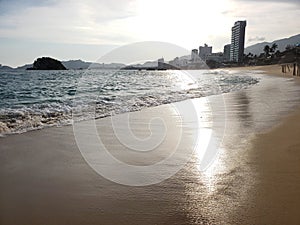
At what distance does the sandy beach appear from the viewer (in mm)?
3111

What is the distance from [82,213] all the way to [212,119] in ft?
19.7

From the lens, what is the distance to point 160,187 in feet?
12.7

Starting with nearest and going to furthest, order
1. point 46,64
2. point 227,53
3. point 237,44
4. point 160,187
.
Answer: point 160,187
point 46,64
point 237,44
point 227,53

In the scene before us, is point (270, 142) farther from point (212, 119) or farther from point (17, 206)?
point (17, 206)

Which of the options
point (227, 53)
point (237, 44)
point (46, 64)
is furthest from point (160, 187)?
point (227, 53)

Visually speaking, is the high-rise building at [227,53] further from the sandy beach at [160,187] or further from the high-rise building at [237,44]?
the sandy beach at [160,187]

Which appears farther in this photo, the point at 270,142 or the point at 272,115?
the point at 272,115

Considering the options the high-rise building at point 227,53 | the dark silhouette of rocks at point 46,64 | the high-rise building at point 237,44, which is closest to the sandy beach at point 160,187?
the dark silhouette of rocks at point 46,64

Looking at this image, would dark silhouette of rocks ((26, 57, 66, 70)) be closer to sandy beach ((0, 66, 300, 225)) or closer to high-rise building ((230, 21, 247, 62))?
high-rise building ((230, 21, 247, 62))

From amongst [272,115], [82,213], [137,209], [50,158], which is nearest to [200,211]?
[137,209]

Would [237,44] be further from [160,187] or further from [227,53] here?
[160,187]

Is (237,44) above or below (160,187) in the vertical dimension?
above

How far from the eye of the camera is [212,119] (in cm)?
866

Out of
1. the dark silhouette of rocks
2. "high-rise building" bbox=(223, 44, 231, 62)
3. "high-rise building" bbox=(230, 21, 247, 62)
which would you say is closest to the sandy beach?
the dark silhouette of rocks
